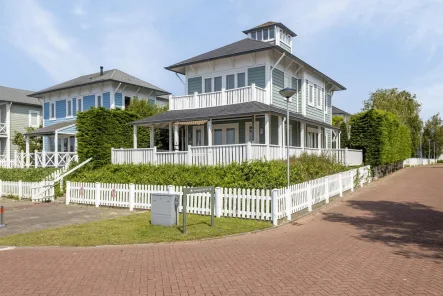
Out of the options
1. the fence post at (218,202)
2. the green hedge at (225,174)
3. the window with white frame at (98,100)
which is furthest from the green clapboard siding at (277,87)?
the window with white frame at (98,100)

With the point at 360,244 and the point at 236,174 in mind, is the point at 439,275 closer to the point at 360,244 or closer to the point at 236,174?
the point at 360,244

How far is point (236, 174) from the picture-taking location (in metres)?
15.4

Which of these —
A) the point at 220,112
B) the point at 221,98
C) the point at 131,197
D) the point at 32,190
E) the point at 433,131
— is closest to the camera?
the point at 131,197

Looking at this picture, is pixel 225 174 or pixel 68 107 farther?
pixel 68 107

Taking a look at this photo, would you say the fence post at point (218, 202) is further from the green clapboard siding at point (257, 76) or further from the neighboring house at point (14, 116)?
the neighboring house at point (14, 116)

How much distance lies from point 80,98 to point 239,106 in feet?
60.6

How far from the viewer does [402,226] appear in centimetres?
1091

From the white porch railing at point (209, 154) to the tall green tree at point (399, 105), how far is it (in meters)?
35.6

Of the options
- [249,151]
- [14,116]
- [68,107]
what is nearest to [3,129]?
[14,116]

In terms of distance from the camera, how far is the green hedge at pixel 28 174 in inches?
851

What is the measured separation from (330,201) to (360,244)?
7496mm

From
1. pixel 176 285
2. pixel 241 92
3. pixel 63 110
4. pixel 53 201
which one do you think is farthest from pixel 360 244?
pixel 63 110

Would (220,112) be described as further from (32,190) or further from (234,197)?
(32,190)

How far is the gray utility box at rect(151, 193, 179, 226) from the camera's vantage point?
10969mm
